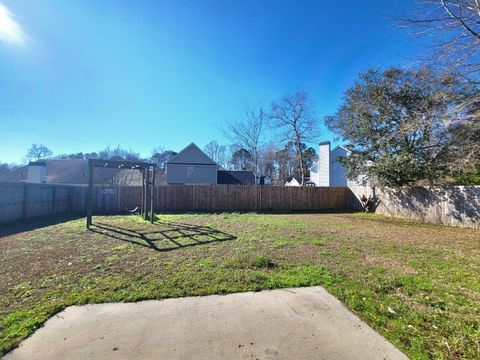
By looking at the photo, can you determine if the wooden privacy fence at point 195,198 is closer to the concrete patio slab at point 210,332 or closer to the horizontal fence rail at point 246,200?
the horizontal fence rail at point 246,200

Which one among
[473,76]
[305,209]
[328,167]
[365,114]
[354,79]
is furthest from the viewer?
[328,167]

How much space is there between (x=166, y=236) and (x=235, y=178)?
68.3ft

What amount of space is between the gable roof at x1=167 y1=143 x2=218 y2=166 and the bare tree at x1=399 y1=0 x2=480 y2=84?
19490 mm

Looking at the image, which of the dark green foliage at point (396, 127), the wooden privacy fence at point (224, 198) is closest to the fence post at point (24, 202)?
the wooden privacy fence at point (224, 198)

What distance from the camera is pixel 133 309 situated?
277 cm

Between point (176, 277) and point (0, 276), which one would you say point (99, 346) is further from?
point (0, 276)

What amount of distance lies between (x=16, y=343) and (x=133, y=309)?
968 millimetres

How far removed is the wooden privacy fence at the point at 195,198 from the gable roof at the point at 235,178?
11.0 meters

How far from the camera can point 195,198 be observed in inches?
584

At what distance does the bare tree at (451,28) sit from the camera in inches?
213

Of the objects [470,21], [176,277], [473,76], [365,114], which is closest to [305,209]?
[365,114]

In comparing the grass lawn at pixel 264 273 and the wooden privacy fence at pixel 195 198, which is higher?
the wooden privacy fence at pixel 195 198

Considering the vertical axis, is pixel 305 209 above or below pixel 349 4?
below

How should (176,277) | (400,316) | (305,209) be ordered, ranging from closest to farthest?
(400,316) → (176,277) → (305,209)
